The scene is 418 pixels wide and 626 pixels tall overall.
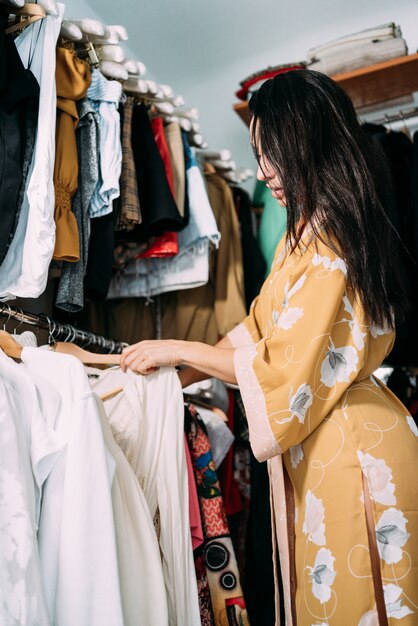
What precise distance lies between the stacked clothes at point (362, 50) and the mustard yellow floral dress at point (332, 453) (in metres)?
1.31

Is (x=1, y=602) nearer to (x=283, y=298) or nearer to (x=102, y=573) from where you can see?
(x=102, y=573)

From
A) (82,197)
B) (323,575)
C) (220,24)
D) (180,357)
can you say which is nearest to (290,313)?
(180,357)

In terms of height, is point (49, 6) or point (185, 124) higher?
point (185, 124)

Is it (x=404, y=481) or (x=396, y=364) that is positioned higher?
(x=396, y=364)

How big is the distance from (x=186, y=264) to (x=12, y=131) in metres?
0.79

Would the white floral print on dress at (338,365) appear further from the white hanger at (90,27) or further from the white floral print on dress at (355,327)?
the white hanger at (90,27)

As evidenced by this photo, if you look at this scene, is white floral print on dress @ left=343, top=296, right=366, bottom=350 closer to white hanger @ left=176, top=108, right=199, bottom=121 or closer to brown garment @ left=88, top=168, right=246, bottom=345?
brown garment @ left=88, top=168, right=246, bottom=345

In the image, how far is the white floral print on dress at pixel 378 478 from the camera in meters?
1.07

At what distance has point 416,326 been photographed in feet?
6.30

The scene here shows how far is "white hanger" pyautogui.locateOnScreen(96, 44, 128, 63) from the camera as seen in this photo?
157 centimetres

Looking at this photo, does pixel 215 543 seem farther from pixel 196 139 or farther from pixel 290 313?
pixel 196 139

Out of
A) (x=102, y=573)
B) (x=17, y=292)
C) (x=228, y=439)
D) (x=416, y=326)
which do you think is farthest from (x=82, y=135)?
(x=416, y=326)

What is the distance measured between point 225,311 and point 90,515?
1.20 meters

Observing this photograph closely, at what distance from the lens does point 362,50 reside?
219 cm
